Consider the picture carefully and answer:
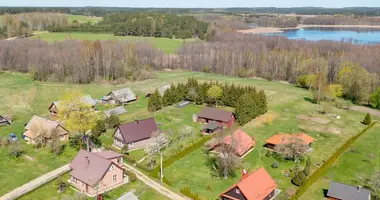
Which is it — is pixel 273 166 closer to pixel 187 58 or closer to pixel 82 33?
pixel 187 58

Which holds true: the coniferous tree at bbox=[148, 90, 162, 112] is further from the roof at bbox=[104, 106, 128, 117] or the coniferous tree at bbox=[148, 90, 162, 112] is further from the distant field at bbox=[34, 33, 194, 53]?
the distant field at bbox=[34, 33, 194, 53]

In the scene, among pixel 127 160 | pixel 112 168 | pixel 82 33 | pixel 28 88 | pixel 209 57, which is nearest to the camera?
pixel 112 168

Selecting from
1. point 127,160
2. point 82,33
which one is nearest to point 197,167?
point 127,160

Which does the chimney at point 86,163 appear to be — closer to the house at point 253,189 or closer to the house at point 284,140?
the house at point 253,189

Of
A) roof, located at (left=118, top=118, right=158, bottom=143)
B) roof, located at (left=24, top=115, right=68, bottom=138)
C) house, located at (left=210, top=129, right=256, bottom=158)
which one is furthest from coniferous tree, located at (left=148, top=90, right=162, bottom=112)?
house, located at (left=210, top=129, right=256, bottom=158)

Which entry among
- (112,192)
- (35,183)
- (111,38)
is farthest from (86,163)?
(111,38)
